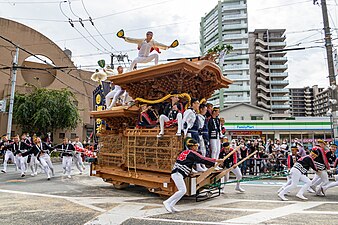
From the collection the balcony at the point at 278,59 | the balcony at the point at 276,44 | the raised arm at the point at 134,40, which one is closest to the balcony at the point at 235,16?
the balcony at the point at 276,44

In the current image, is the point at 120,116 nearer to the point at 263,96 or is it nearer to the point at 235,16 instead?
the point at 263,96

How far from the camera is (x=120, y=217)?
517 centimetres

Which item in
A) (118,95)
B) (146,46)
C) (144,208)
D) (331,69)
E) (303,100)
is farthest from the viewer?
(303,100)

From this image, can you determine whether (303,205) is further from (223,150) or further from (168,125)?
(168,125)

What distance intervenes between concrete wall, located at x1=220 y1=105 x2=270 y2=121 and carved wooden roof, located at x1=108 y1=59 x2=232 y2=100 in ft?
93.9

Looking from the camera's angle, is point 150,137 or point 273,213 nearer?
point 273,213

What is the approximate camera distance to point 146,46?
8102mm

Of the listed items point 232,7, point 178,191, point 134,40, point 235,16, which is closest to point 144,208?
point 178,191

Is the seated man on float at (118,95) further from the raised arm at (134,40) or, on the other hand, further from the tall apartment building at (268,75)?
the tall apartment building at (268,75)

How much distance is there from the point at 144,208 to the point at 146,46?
4.72 meters

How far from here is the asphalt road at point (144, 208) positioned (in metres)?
4.99

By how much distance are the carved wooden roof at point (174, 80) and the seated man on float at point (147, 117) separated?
323 millimetres

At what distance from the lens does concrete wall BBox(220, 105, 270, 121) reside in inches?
1409

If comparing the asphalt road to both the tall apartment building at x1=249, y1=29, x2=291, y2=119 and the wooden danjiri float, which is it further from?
the tall apartment building at x1=249, y1=29, x2=291, y2=119
